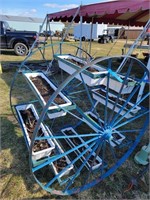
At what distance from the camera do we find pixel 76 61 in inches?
120

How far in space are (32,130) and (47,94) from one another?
0.64 m

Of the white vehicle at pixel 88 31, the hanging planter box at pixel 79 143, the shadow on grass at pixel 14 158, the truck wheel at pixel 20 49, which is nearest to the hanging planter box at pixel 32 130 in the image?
the shadow on grass at pixel 14 158

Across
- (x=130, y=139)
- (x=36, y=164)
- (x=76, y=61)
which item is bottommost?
(x=130, y=139)

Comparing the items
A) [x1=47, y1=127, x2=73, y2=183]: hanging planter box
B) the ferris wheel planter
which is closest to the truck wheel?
the ferris wheel planter

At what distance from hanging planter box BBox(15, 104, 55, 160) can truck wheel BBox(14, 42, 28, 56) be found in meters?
7.38

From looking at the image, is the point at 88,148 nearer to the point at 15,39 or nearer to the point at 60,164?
the point at 60,164

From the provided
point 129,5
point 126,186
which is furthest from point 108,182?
point 129,5

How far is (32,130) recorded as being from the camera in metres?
2.58

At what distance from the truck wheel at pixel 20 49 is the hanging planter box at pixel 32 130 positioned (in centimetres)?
738

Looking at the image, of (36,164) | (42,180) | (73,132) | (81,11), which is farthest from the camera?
(81,11)

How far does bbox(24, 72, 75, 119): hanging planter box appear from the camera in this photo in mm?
1939

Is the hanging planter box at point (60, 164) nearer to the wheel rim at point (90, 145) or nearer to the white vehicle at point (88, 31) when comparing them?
the wheel rim at point (90, 145)

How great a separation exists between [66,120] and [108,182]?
1.56m

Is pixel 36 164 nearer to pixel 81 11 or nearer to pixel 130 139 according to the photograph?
pixel 130 139
